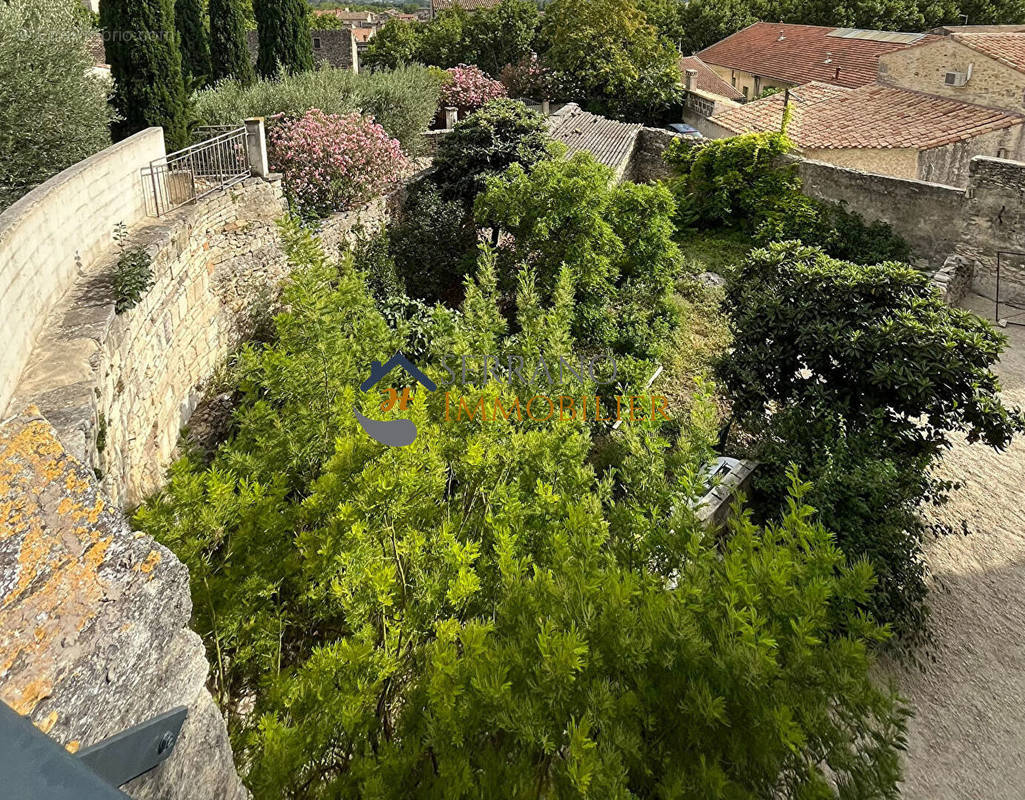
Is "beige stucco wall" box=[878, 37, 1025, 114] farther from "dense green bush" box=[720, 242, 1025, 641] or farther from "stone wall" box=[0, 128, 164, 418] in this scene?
"stone wall" box=[0, 128, 164, 418]

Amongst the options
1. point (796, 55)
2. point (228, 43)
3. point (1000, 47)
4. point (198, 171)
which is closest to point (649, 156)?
point (1000, 47)

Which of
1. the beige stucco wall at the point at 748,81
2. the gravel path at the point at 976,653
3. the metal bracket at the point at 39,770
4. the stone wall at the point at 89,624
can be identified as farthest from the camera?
the beige stucco wall at the point at 748,81

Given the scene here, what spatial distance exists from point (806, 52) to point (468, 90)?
1792cm

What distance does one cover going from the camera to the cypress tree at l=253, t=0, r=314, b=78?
60.0 ft

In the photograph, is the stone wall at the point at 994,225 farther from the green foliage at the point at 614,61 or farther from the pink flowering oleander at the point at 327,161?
the green foliage at the point at 614,61

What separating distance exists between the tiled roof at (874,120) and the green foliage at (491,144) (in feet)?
22.1

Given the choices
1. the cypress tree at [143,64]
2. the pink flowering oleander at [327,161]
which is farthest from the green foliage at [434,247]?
the cypress tree at [143,64]

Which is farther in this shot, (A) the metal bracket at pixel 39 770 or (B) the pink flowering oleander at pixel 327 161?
(B) the pink flowering oleander at pixel 327 161

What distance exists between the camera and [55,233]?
6074 mm

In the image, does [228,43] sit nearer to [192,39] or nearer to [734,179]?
[192,39]

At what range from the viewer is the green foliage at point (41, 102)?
802 centimetres

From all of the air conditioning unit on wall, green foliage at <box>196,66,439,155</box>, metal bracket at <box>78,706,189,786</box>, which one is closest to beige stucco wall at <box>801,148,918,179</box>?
the air conditioning unit on wall

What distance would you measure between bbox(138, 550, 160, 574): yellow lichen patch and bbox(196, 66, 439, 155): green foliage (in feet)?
41.1

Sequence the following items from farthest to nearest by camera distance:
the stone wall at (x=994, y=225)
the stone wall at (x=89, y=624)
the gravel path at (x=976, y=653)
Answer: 1. the stone wall at (x=994, y=225)
2. the gravel path at (x=976, y=653)
3. the stone wall at (x=89, y=624)
